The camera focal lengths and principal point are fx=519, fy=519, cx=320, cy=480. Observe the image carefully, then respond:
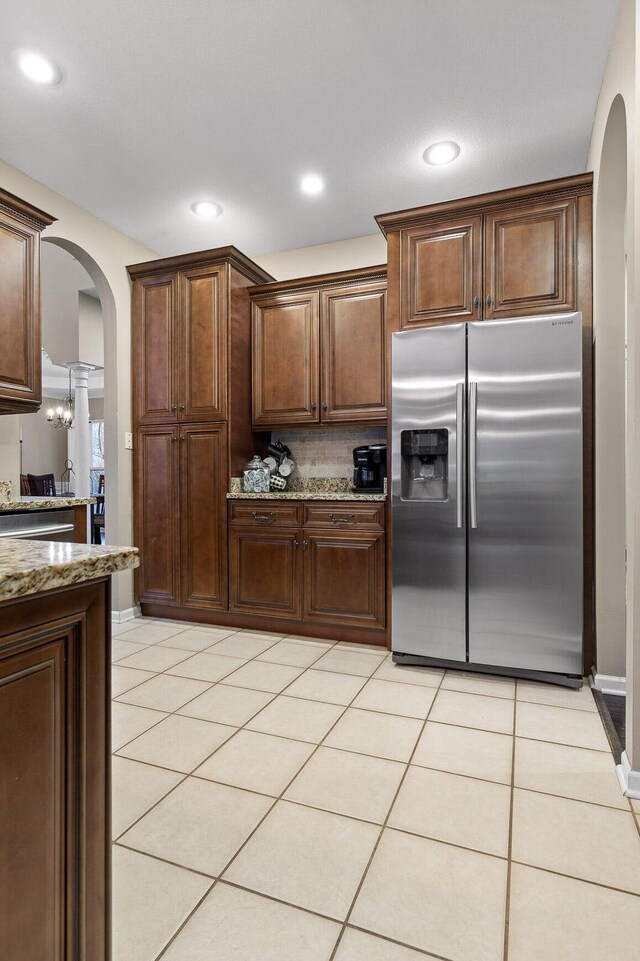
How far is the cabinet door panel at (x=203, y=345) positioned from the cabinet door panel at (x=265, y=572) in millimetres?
874

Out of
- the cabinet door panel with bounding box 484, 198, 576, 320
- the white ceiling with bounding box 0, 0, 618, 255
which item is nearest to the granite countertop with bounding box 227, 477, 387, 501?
the cabinet door panel with bounding box 484, 198, 576, 320

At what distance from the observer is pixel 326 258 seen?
397cm

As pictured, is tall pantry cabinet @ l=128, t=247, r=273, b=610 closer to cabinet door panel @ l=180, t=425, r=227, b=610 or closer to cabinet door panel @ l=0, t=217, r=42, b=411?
cabinet door panel @ l=180, t=425, r=227, b=610

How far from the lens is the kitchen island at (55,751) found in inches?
28.6

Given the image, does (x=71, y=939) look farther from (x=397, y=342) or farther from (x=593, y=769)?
(x=397, y=342)

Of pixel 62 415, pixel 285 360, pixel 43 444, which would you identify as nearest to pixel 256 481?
pixel 285 360

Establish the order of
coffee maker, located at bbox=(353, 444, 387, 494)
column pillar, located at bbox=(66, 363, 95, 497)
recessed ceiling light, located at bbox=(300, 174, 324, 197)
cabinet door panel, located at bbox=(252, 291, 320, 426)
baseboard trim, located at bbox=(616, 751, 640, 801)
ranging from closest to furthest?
baseboard trim, located at bbox=(616, 751, 640, 801), recessed ceiling light, located at bbox=(300, 174, 324, 197), coffee maker, located at bbox=(353, 444, 387, 494), cabinet door panel, located at bbox=(252, 291, 320, 426), column pillar, located at bbox=(66, 363, 95, 497)

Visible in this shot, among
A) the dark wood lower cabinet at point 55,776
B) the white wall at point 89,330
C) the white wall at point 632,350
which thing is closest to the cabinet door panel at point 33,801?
the dark wood lower cabinet at point 55,776

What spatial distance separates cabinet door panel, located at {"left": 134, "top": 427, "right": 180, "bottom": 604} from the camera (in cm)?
364

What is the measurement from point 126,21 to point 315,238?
1.97 metres

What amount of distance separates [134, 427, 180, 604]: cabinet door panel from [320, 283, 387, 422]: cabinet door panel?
117 centimetres

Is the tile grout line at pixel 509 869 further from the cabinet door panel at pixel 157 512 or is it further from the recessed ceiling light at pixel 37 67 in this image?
the recessed ceiling light at pixel 37 67

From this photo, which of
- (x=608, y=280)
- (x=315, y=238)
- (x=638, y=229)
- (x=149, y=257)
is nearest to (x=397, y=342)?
(x=608, y=280)

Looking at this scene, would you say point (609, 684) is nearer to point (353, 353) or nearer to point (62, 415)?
point (353, 353)
